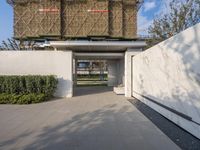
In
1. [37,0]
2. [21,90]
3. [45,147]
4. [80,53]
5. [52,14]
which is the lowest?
[45,147]

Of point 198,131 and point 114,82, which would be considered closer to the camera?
point 198,131

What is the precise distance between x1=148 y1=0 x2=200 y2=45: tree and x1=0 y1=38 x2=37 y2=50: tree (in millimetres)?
16023

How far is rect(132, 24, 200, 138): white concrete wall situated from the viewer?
4.58 metres

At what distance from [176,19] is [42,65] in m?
12.2

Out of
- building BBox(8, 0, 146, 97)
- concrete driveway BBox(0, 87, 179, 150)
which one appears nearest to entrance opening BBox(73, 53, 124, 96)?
building BBox(8, 0, 146, 97)

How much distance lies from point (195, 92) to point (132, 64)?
8.09 metres

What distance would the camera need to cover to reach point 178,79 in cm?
550

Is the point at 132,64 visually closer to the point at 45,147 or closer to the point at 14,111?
the point at 14,111

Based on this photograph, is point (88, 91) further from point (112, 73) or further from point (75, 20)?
point (75, 20)

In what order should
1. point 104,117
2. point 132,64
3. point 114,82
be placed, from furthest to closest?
point 114,82
point 132,64
point 104,117

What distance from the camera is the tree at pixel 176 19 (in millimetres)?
17000

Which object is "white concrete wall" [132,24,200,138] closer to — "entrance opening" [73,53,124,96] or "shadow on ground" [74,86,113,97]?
"shadow on ground" [74,86,113,97]

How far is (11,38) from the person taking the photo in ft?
98.5

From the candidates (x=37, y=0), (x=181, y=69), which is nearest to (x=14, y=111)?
(x=181, y=69)
